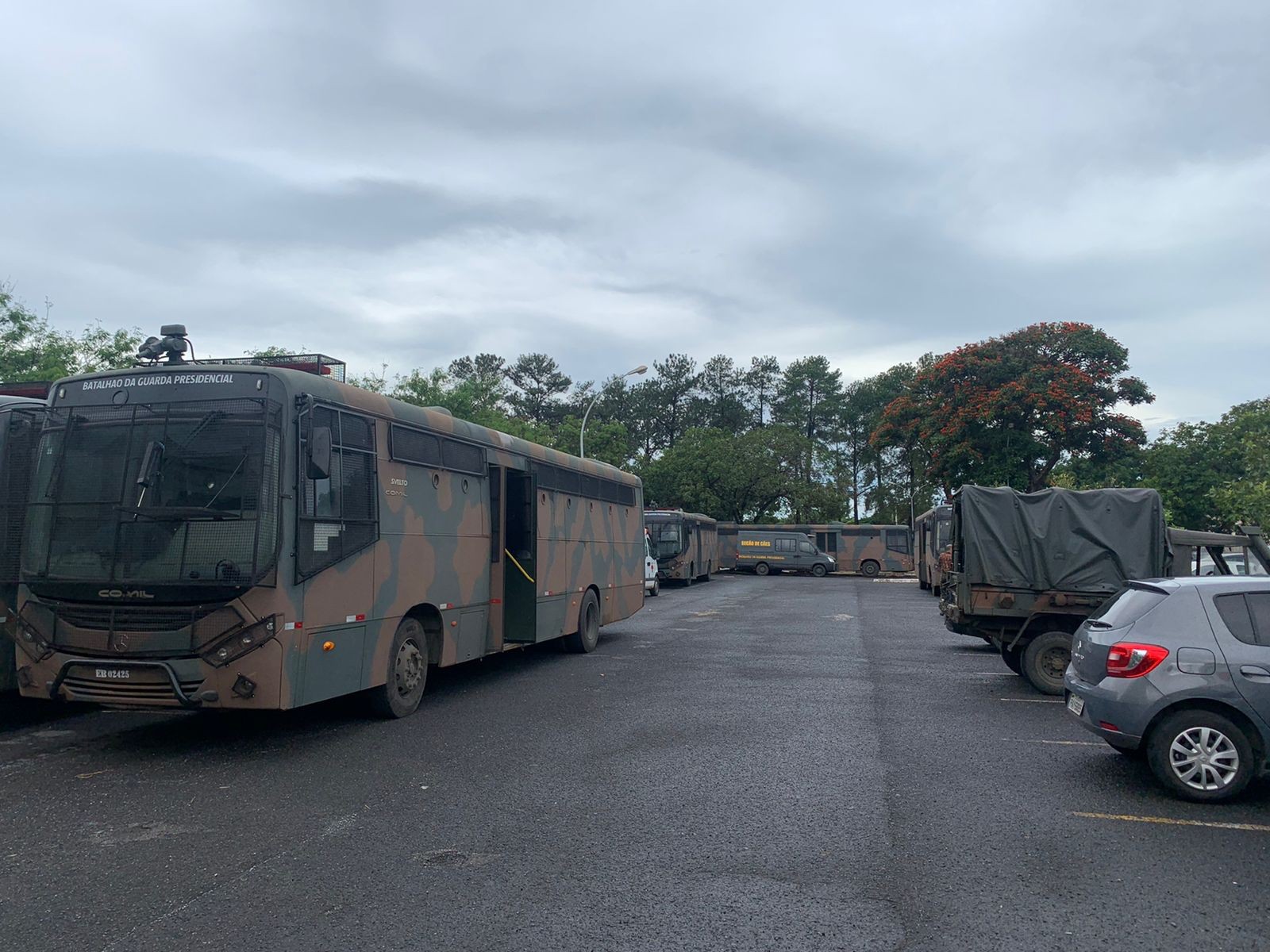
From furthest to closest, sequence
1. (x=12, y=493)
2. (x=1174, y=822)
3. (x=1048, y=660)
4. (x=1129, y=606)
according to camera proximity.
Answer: (x=1048, y=660) → (x=12, y=493) → (x=1129, y=606) → (x=1174, y=822)

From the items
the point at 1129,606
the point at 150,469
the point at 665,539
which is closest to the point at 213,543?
the point at 150,469

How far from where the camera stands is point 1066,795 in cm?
701

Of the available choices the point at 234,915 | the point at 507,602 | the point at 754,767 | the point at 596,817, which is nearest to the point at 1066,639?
the point at 754,767

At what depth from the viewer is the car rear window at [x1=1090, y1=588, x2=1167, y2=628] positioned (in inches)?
287

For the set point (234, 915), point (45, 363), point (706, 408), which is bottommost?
point (234, 915)

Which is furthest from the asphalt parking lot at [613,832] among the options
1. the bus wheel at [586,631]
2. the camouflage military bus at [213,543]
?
the bus wheel at [586,631]

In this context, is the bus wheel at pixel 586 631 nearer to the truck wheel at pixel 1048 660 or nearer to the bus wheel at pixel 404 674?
the bus wheel at pixel 404 674

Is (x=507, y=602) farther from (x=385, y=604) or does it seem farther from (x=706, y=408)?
(x=706, y=408)

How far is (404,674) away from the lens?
9.74 meters

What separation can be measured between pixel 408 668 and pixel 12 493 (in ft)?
12.6

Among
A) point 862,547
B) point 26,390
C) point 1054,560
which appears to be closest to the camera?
point 26,390

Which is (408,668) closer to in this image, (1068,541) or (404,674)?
(404,674)

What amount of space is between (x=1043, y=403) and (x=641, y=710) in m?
31.8

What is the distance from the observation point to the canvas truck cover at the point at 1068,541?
1201 centimetres
